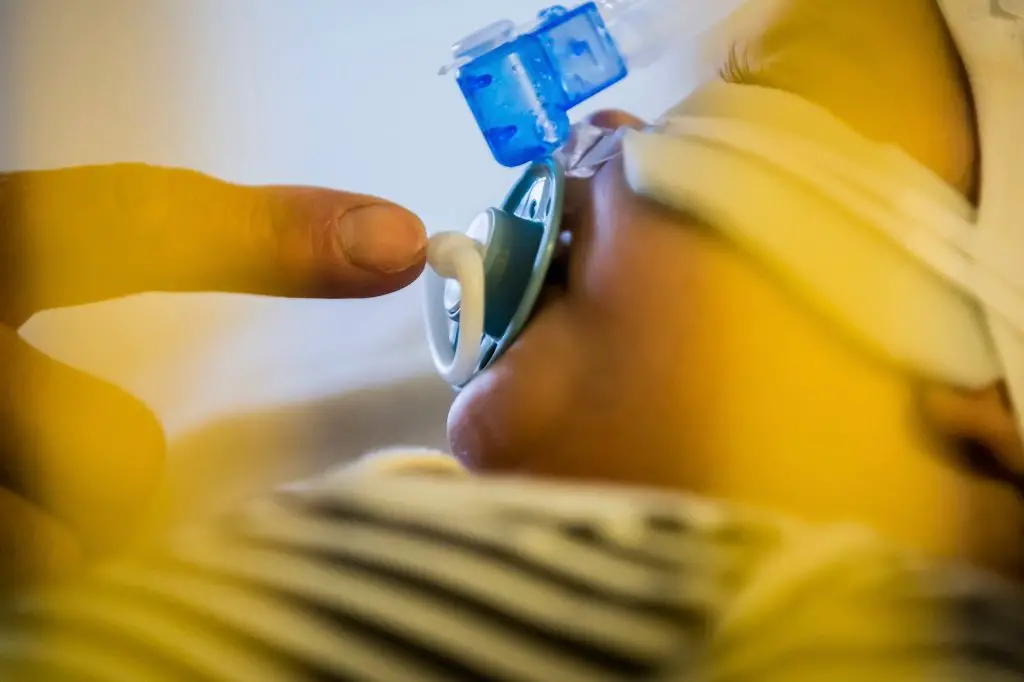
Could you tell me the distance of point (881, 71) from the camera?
0.46m

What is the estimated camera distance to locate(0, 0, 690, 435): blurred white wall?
597 mm

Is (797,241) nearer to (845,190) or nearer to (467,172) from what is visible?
(845,190)

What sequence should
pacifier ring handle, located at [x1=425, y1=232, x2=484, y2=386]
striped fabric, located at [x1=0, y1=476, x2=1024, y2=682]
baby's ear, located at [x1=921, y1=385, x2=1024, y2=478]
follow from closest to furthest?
striped fabric, located at [x1=0, y1=476, x2=1024, y2=682] → baby's ear, located at [x1=921, y1=385, x2=1024, y2=478] → pacifier ring handle, located at [x1=425, y1=232, x2=484, y2=386]

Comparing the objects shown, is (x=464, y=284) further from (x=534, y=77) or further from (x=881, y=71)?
(x=881, y=71)

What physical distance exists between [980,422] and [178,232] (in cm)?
40

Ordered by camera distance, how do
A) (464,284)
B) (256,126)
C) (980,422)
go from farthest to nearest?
(256,126), (464,284), (980,422)

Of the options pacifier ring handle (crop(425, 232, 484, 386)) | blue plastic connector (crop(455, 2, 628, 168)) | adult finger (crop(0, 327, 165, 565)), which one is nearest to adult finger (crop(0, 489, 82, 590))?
adult finger (crop(0, 327, 165, 565))

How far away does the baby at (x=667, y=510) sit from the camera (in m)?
0.30

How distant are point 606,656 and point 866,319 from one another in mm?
220

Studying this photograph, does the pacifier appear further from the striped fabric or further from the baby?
the striped fabric

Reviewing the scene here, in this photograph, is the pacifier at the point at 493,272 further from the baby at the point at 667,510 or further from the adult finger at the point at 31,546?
the adult finger at the point at 31,546

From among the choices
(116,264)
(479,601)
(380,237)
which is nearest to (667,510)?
(479,601)

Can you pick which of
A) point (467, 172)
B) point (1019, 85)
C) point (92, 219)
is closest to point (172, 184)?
point (92, 219)

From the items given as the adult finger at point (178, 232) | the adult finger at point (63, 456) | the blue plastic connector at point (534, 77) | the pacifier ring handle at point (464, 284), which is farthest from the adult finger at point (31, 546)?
the blue plastic connector at point (534, 77)
